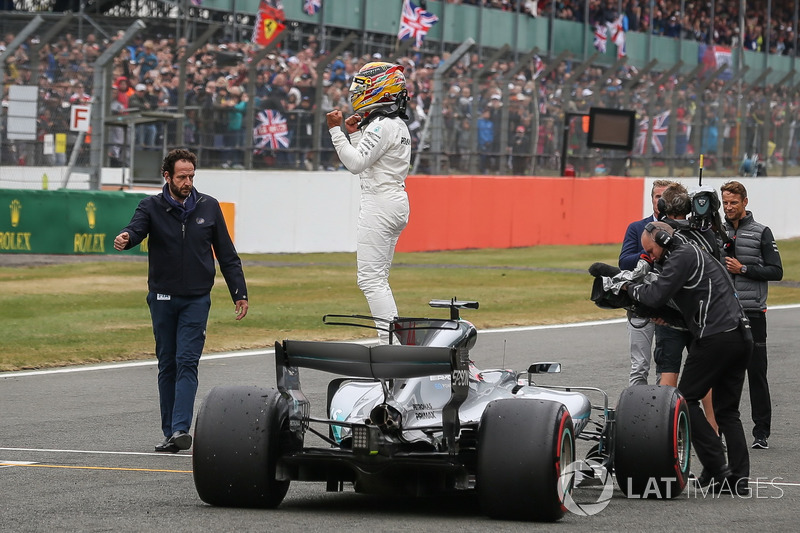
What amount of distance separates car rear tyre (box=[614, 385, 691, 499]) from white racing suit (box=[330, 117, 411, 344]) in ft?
10.3

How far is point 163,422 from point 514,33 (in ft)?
104

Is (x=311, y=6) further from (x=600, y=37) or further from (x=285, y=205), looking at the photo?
(x=600, y=37)

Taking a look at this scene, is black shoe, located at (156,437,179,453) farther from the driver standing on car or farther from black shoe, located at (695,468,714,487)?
black shoe, located at (695,468,714,487)

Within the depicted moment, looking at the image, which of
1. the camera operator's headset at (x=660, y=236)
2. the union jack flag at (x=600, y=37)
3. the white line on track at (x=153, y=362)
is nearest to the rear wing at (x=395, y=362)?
the camera operator's headset at (x=660, y=236)

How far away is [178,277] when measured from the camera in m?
8.33

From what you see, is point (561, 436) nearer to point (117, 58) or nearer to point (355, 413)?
point (355, 413)

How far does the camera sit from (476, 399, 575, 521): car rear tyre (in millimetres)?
5938

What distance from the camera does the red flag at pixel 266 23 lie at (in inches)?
1205

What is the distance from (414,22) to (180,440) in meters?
27.4

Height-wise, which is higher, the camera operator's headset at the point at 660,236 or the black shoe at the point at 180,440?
the camera operator's headset at the point at 660,236

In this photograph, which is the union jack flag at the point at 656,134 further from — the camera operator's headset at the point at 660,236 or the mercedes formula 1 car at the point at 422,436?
the mercedes formula 1 car at the point at 422,436

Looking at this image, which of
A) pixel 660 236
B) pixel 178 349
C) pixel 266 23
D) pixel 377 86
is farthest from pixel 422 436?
pixel 266 23

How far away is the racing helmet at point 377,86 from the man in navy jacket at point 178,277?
1.47 metres

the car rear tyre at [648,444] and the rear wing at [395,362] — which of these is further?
the car rear tyre at [648,444]
